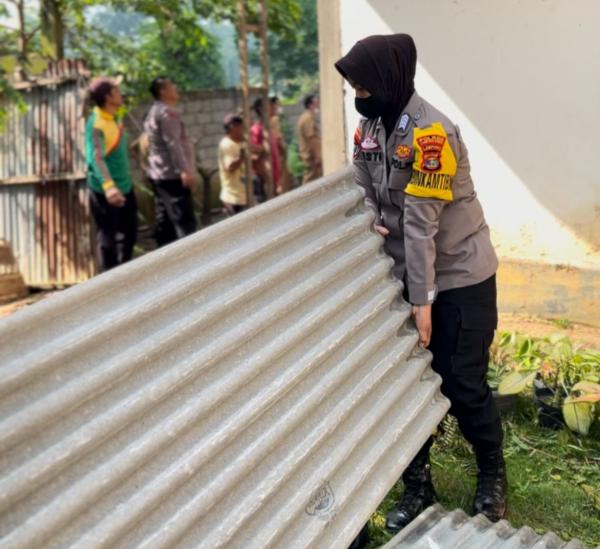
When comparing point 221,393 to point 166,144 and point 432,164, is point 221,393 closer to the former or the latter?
point 432,164

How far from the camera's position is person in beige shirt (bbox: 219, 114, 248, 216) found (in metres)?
8.50

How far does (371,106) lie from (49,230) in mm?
6499

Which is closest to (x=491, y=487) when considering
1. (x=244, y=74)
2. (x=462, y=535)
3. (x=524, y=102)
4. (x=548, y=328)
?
(x=462, y=535)

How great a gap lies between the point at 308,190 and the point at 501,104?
3443 millimetres

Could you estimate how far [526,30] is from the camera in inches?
209

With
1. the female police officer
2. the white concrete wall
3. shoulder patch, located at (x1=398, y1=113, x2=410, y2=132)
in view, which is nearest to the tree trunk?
the white concrete wall

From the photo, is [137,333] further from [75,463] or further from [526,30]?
[526,30]

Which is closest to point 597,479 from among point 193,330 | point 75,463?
point 193,330

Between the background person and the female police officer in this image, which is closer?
the female police officer

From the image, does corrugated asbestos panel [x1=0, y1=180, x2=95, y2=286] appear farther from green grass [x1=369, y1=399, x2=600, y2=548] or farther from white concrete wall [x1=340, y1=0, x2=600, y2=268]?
green grass [x1=369, y1=399, x2=600, y2=548]

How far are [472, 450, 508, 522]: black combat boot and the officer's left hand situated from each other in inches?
27.5

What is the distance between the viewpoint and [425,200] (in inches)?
105

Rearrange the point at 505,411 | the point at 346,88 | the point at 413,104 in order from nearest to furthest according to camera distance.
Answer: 1. the point at 413,104
2. the point at 505,411
3. the point at 346,88

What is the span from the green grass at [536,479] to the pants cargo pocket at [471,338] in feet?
2.18
